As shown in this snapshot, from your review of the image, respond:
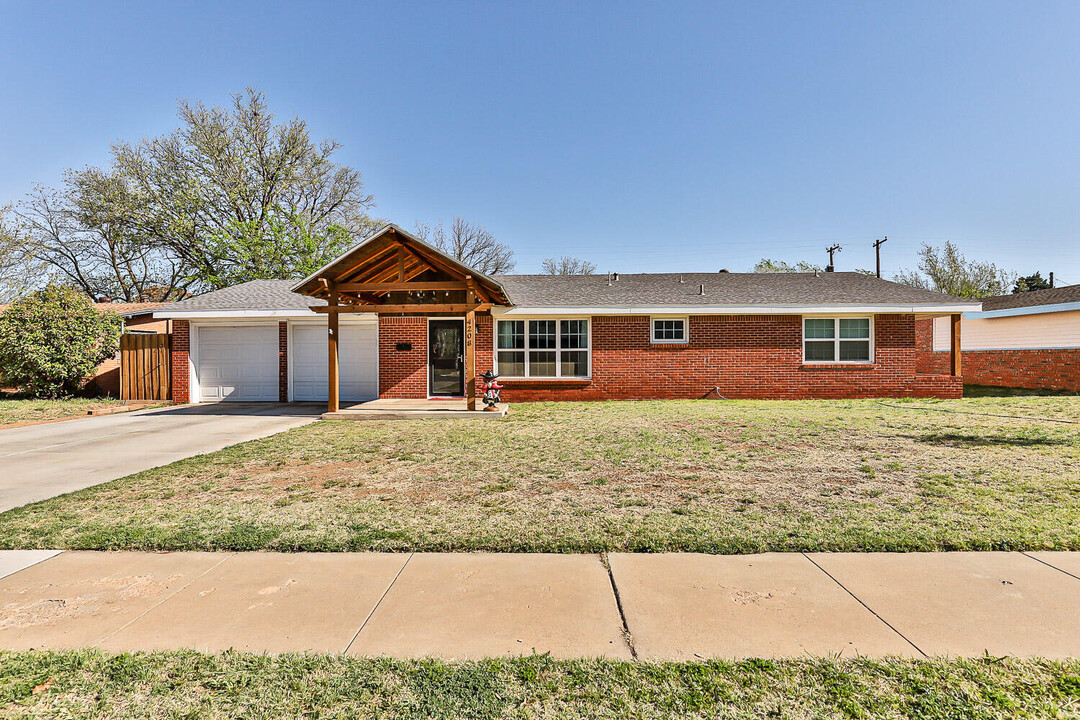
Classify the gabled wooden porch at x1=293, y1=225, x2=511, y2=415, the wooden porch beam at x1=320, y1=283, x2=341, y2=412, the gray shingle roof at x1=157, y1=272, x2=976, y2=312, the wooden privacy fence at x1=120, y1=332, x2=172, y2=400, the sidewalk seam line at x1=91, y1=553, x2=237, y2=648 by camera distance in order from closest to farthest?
the sidewalk seam line at x1=91, y1=553, x2=237, y2=648
the gabled wooden porch at x1=293, y1=225, x2=511, y2=415
the wooden porch beam at x1=320, y1=283, x2=341, y2=412
the gray shingle roof at x1=157, y1=272, x2=976, y2=312
the wooden privacy fence at x1=120, y1=332, x2=172, y2=400

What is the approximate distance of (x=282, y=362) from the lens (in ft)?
50.6

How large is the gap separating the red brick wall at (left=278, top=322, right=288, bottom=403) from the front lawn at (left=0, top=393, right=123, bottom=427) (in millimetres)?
4056

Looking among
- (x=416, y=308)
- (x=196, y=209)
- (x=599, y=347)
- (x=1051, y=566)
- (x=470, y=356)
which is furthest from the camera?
(x=196, y=209)

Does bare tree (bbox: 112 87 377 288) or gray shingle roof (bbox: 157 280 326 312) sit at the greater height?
bare tree (bbox: 112 87 377 288)

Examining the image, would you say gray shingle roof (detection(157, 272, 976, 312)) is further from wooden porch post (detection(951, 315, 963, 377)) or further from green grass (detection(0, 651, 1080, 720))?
green grass (detection(0, 651, 1080, 720))

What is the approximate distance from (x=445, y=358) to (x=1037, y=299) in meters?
20.4

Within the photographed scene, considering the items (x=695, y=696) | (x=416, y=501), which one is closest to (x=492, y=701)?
(x=695, y=696)

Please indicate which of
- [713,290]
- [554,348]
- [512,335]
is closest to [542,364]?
[554,348]

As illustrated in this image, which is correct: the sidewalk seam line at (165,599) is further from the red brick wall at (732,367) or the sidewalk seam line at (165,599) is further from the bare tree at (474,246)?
the bare tree at (474,246)

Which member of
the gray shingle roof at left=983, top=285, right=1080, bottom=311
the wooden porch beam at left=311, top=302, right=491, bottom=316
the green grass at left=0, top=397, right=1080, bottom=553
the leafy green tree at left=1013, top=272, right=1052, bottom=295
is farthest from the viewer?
the leafy green tree at left=1013, top=272, right=1052, bottom=295

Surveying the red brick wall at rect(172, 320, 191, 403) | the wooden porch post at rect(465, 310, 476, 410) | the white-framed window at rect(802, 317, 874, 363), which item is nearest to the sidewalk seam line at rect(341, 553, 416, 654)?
the wooden porch post at rect(465, 310, 476, 410)

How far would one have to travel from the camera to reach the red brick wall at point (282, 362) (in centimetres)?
1534

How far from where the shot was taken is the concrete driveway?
615cm

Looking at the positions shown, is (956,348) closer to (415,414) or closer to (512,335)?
(512,335)
